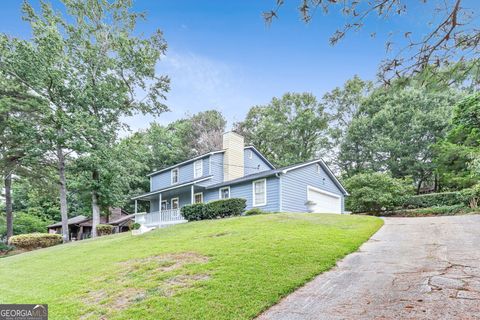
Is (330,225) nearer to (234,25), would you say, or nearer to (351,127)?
(234,25)

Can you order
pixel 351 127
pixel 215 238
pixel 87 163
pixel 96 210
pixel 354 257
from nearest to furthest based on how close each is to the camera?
1. pixel 354 257
2. pixel 215 238
3. pixel 87 163
4. pixel 96 210
5. pixel 351 127

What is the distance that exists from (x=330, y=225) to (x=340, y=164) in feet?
71.5

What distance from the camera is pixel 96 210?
1981 centimetres

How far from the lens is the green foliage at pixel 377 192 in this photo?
20.4m

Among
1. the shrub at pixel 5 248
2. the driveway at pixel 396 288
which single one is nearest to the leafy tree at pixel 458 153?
the driveway at pixel 396 288

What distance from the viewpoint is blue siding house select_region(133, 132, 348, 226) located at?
16.3m

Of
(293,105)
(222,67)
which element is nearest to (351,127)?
(293,105)

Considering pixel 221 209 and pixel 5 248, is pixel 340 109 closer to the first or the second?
pixel 221 209

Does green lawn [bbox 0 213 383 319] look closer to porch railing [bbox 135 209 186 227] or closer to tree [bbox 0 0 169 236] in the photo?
porch railing [bbox 135 209 186 227]

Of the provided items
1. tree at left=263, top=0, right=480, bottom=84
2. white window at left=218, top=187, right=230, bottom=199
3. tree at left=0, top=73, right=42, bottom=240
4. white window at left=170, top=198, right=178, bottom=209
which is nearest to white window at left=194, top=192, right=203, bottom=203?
white window at left=218, top=187, right=230, bottom=199

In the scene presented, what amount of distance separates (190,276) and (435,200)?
19528mm

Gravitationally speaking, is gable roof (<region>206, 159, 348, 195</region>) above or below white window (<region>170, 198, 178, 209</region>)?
above

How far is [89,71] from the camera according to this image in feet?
63.6

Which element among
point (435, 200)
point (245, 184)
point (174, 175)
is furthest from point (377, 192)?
point (174, 175)
